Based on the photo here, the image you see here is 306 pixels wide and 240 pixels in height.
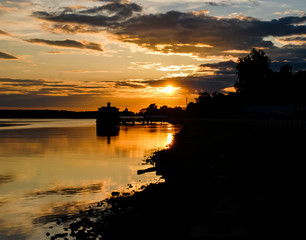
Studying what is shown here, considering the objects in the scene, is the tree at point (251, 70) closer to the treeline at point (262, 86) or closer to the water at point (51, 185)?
the treeline at point (262, 86)

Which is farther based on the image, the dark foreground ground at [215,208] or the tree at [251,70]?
the tree at [251,70]

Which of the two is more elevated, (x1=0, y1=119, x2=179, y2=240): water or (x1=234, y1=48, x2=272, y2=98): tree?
(x1=234, y1=48, x2=272, y2=98): tree

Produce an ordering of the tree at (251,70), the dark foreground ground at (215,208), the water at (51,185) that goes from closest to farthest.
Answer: the dark foreground ground at (215,208), the water at (51,185), the tree at (251,70)

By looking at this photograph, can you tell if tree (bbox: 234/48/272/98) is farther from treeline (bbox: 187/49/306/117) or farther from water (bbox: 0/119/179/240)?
water (bbox: 0/119/179/240)

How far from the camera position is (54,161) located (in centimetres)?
4506

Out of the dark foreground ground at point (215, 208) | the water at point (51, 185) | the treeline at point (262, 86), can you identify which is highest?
the treeline at point (262, 86)

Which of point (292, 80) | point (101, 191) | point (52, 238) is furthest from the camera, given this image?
→ point (292, 80)

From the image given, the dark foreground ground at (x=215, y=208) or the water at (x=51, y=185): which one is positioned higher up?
the dark foreground ground at (x=215, y=208)

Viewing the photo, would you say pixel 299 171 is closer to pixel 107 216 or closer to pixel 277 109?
pixel 107 216

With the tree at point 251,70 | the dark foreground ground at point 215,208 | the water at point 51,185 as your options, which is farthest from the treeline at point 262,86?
the dark foreground ground at point 215,208

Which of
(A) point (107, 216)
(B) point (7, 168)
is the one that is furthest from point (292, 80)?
(A) point (107, 216)

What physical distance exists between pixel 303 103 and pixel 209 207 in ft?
354

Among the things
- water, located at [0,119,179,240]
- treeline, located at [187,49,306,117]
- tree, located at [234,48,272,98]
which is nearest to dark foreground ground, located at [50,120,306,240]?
water, located at [0,119,179,240]

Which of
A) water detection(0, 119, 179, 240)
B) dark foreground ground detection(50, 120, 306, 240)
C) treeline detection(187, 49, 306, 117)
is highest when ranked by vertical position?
treeline detection(187, 49, 306, 117)
